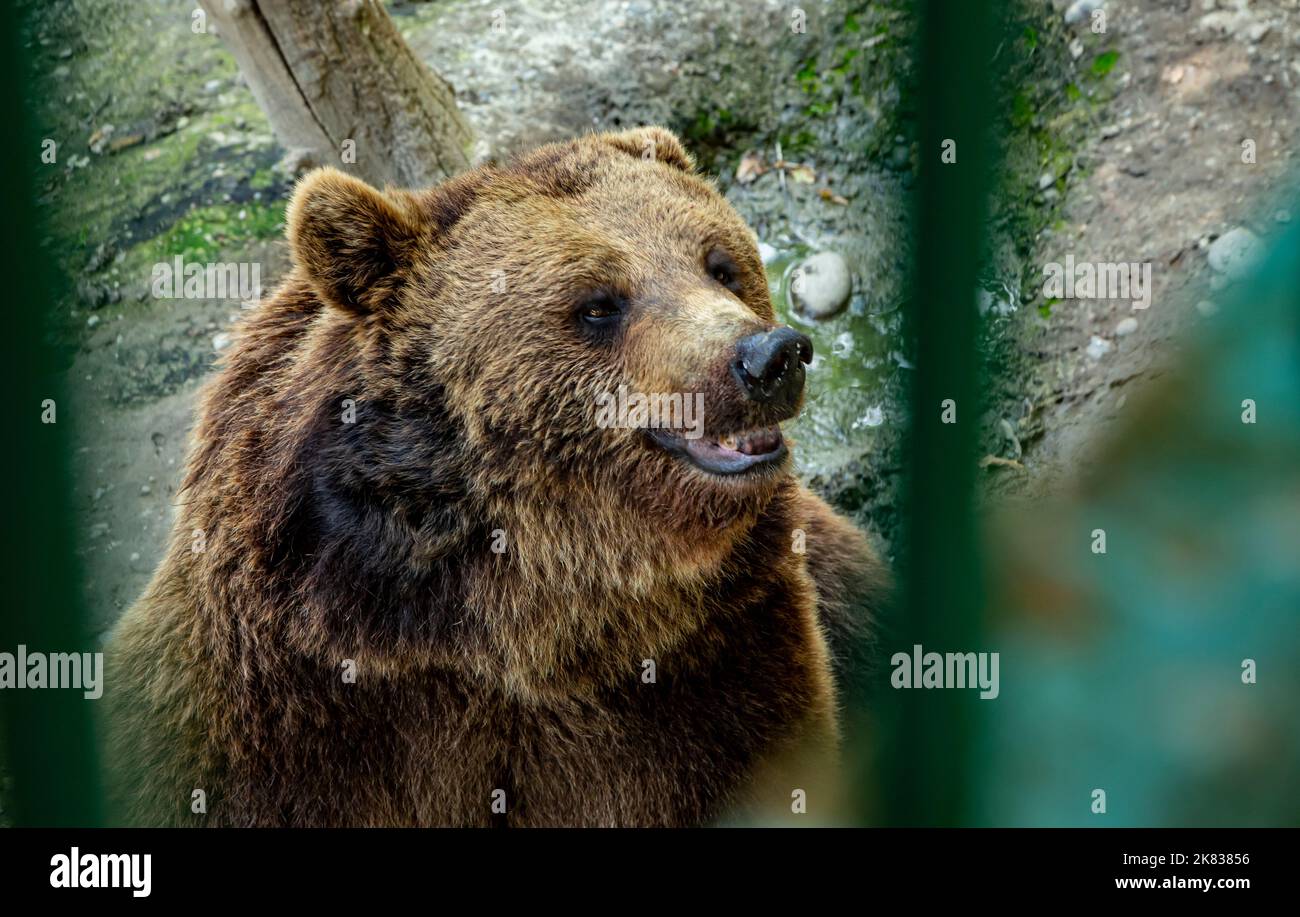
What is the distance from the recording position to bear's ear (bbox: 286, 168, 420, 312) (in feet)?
11.5

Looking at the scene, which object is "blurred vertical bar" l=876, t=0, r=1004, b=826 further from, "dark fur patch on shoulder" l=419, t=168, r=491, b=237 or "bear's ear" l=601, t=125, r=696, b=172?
"bear's ear" l=601, t=125, r=696, b=172

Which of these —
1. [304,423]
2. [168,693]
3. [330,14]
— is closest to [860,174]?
[330,14]

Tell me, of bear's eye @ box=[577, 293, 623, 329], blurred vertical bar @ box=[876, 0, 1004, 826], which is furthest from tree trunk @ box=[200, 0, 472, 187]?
blurred vertical bar @ box=[876, 0, 1004, 826]

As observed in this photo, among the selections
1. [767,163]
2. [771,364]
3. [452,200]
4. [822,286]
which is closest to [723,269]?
[771,364]

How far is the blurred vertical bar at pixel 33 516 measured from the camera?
5.75ft

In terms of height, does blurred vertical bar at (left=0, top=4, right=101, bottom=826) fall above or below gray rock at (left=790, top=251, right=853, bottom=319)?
below

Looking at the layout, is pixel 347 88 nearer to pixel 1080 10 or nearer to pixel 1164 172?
pixel 1080 10

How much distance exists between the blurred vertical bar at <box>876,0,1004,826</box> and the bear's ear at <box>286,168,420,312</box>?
7.78ft

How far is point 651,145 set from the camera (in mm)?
4016

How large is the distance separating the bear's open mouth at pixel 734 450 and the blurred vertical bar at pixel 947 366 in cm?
188

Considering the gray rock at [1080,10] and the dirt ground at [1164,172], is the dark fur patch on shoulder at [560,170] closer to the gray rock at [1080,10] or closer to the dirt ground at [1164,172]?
the dirt ground at [1164,172]

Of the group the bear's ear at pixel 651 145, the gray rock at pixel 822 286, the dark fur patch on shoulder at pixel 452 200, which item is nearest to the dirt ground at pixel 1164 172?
the gray rock at pixel 822 286

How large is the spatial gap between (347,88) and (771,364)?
2.89m
